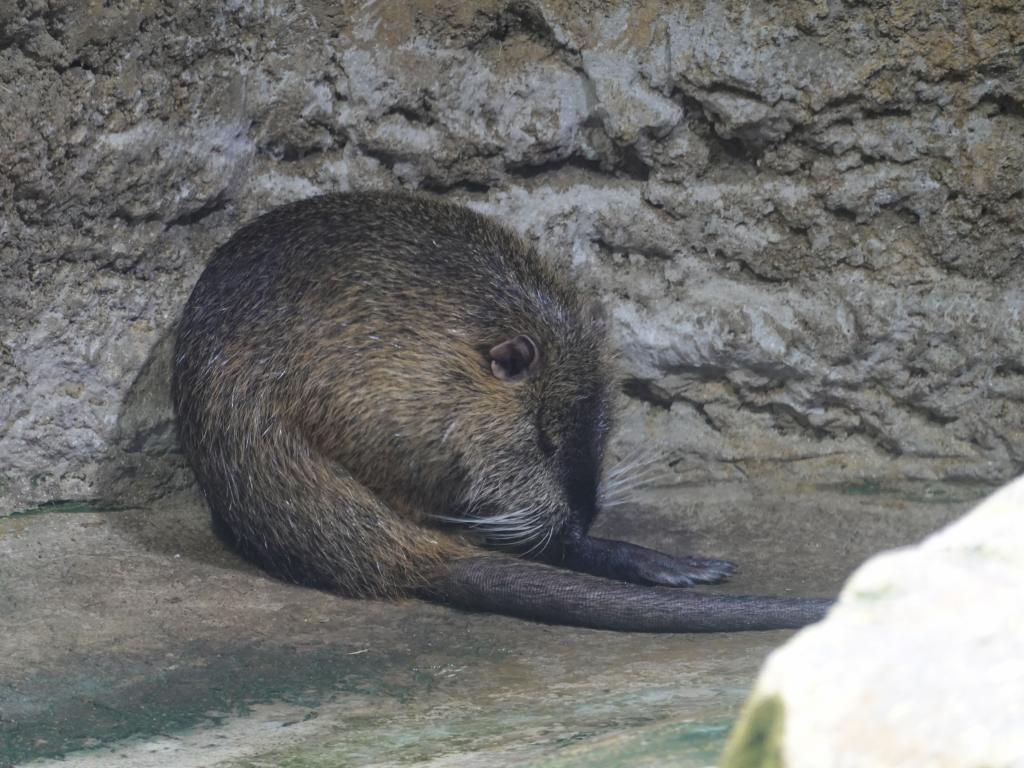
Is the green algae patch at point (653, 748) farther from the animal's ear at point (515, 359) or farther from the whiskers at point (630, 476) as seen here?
the whiskers at point (630, 476)

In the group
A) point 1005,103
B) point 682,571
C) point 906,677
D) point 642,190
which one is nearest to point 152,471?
point 682,571

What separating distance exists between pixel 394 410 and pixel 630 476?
808 mm

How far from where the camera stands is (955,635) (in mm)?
1189

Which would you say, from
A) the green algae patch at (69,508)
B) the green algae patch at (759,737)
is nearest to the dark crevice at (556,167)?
the green algae patch at (69,508)

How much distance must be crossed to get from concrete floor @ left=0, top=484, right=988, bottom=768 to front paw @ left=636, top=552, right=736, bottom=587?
7 centimetres

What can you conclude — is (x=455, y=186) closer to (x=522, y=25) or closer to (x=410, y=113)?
(x=410, y=113)

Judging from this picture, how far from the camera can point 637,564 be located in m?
3.37

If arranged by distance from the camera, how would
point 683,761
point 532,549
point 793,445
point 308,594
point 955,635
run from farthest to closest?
point 793,445 → point 532,549 → point 308,594 → point 683,761 → point 955,635

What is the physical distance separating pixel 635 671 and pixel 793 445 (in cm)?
132

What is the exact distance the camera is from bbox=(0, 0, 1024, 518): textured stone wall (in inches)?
134

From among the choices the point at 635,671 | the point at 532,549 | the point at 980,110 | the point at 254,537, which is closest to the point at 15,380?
Answer: the point at 254,537

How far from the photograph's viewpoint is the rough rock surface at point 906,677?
1.09 m

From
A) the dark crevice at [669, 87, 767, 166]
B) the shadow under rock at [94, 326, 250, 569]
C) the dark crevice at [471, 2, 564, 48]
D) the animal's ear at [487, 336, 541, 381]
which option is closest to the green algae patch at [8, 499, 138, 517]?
the shadow under rock at [94, 326, 250, 569]

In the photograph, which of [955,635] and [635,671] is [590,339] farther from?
[955,635]
